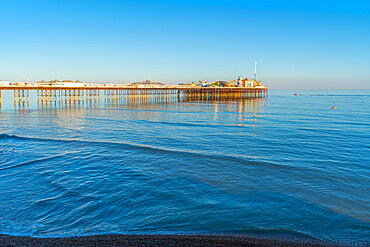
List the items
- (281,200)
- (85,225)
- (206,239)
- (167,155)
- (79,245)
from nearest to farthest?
(79,245), (206,239), (85,225), (281,200), (167,155)

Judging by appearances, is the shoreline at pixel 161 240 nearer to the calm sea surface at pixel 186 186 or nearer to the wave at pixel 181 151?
the calm sea surface at pixel 186 186

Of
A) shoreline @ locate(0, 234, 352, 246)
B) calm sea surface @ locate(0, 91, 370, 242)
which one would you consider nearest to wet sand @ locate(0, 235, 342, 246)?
shoreline @ locate(0, 234, 352, 246)

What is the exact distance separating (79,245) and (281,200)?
6.96 m

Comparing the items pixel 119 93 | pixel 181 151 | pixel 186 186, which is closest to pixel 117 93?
pixel 119 93

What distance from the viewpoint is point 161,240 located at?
6699 millimetres

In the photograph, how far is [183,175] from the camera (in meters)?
12.6

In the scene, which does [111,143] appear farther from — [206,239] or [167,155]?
[206,239]

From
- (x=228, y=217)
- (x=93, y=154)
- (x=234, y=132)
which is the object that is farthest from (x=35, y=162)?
(x=234, y=132)

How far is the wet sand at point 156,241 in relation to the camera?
6.51 metres

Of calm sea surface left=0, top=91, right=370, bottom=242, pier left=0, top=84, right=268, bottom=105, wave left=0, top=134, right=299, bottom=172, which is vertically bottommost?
calm sea surface left=0, top=91, right=370, bottom=242

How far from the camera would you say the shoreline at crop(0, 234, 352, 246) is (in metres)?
6.51

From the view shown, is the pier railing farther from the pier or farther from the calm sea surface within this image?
the calm sea surface

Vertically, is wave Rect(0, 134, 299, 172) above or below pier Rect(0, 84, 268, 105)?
below

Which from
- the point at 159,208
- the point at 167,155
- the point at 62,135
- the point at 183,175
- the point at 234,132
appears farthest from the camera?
the point at 234,132
